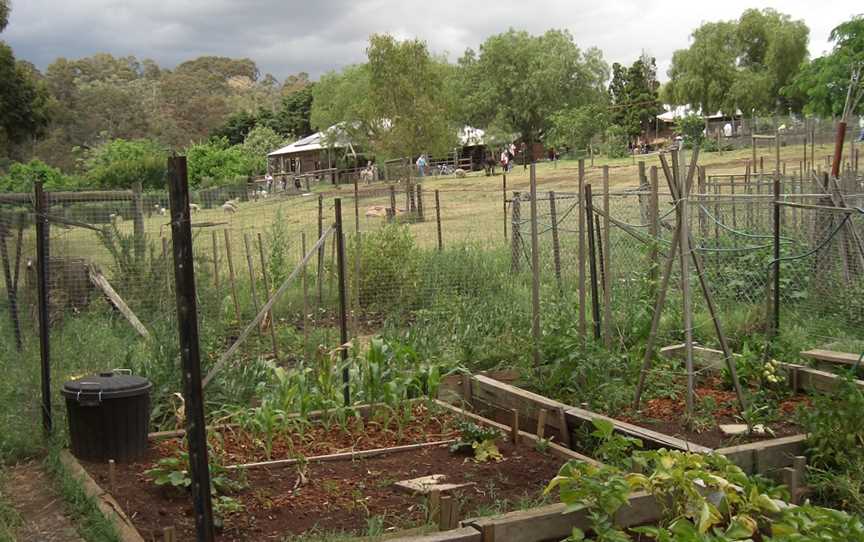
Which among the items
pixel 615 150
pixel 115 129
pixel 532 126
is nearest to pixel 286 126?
pixel 115 129

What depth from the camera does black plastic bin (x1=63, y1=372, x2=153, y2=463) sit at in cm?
532

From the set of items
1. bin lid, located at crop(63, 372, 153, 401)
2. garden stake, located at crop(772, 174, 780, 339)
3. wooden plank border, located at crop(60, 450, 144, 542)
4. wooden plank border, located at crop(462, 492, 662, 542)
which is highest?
garden stake, located at crop(772, 174, 780, 339)

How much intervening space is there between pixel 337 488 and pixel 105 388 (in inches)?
66.9

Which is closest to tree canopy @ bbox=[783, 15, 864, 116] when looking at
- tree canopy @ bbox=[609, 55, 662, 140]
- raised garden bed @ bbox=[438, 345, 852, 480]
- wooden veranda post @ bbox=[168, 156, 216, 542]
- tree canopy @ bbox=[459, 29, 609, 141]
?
raised garden bed @ bbox=[438, 345, 852, 480]

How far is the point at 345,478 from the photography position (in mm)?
5078

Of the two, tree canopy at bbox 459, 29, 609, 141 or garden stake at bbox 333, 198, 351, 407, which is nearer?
garden stake at bbox 333, 198, 351, 407

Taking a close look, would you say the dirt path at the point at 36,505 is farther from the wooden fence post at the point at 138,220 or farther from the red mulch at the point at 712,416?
the red mulch at the point at 712,416

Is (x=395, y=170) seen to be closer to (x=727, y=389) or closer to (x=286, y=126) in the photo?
(x=727, y=389)

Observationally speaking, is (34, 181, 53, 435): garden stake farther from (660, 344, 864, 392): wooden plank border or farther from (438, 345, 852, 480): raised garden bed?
(660, 344, 864, 392): wooden plank border

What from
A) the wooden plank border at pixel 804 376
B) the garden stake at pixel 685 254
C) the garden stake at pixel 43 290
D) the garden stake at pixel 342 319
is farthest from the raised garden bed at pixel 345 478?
the wooden plank border at pixel 804 376

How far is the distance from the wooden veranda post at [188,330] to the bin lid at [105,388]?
7.48 ft

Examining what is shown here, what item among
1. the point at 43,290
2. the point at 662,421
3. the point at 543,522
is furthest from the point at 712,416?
the point at 43,290

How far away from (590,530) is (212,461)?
2.21 metres

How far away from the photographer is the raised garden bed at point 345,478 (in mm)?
4387
